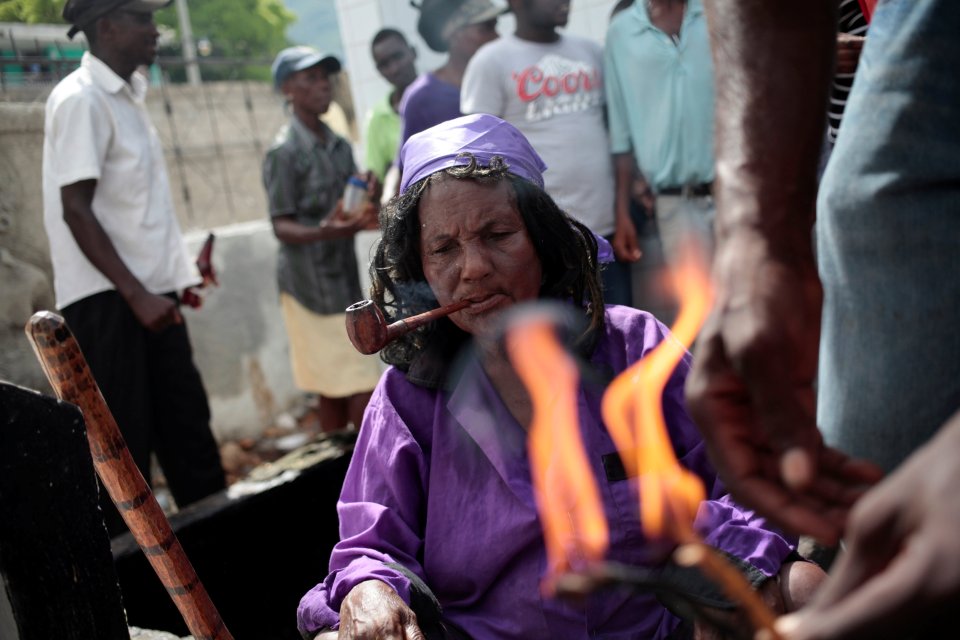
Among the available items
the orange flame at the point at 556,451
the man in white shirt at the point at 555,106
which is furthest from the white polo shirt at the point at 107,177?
the orange flame at the point at 556,451

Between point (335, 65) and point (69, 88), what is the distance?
6.90 feet

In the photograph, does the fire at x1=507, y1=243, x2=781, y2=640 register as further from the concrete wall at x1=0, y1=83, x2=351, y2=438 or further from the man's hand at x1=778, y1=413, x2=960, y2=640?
the concrete wall at x1=0, y1=83, x2=351, y2=438

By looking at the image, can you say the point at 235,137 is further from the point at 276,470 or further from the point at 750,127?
the point at 750,127

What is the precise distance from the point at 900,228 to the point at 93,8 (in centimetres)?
407

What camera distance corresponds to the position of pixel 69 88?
4051 millimetres

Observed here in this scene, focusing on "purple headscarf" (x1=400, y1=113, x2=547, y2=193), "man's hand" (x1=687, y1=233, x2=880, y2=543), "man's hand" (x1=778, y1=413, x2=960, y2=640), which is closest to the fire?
"purple headscarf" (x1=400, y1=113, x2=547, y2=193)

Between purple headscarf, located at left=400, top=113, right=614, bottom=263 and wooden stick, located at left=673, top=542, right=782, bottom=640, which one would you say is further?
purple headscarf, located at left=400, top=113, right=614, bottom=263

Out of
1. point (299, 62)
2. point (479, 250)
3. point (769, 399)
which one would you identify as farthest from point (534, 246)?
point (299, 62)

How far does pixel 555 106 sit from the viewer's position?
4.35 m

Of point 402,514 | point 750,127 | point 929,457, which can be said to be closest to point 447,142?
point 402,514

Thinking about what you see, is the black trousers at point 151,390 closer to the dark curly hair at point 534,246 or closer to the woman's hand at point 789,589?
the dark curly hair at point 534,246

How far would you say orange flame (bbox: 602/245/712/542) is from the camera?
1.83m

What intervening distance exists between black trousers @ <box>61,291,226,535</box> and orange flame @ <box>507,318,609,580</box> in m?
2.39

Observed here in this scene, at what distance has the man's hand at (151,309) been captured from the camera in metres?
4.03
